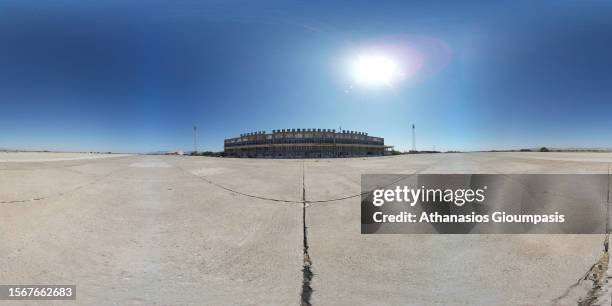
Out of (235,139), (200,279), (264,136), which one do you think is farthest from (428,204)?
(235,139)

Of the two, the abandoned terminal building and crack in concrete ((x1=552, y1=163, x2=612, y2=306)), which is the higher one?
the abandoned terminal building

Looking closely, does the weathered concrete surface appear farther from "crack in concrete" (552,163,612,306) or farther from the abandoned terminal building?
the abandoned terminal building

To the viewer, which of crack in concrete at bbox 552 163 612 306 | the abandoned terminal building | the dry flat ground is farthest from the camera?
the abandoned terminal building

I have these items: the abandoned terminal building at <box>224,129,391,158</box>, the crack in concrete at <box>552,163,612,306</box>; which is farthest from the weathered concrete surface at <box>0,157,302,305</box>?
the abandoned terminal building at <box>224,129,391,158</box>

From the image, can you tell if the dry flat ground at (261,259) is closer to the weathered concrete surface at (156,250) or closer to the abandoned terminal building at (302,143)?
the weathered concrete surface at (156,250)

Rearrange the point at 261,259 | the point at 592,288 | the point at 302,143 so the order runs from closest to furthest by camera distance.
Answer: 1. the point at 592,288
2. the point at 261,259
3. the point at 302,143

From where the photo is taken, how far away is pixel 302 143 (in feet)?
223

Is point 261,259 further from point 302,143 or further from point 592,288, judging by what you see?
point 302,143

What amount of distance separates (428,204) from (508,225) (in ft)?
5.38

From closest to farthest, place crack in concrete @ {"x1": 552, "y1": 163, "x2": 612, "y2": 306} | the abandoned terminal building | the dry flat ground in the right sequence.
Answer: crack in concrete @ {"x1": 552, "y1": 163, "x2": 612, "y2": 306} → the dry flat ground → the abandoned terminal building

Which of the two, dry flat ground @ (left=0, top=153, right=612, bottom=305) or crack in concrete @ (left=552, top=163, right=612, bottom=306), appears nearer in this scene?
crack in concrete @ (left=552, top=163, right=612, bottom=306)

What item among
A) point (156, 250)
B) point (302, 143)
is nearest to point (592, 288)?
point (156, 250)

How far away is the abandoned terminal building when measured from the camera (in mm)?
67625

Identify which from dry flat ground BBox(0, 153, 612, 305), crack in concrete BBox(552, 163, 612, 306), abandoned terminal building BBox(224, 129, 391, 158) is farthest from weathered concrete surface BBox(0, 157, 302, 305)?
abandoned terminal building BBox(224, 129, 391, 158)
